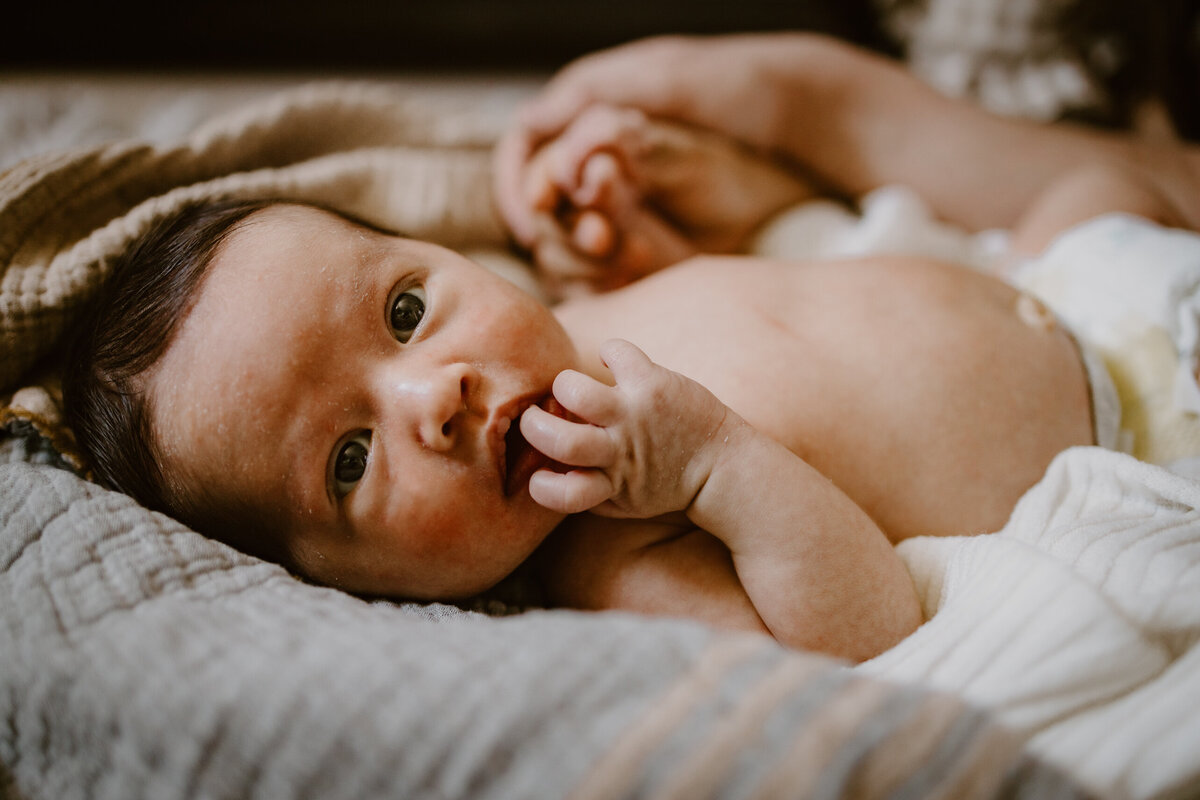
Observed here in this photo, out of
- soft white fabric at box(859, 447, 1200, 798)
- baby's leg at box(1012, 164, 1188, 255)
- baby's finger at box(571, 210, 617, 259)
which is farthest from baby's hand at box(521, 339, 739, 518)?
baby's leg at box(1012, 164, 1188, 255)

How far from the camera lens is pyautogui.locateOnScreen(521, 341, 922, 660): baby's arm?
0.69 meters

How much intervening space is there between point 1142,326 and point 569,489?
777mm

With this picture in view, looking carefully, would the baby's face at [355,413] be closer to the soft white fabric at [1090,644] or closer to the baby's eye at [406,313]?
the baby's eye at [406,313]

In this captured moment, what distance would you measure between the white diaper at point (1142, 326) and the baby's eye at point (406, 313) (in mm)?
801

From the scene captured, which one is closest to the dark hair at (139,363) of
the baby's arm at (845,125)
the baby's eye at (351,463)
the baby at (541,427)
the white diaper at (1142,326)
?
the baby at (541,427)

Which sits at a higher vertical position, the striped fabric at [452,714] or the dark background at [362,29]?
the dark background at [362,29]

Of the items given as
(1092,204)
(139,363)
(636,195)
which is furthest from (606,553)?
(1092,204)

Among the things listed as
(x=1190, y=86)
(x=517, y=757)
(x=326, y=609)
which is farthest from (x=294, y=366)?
(x=1190, y=86)

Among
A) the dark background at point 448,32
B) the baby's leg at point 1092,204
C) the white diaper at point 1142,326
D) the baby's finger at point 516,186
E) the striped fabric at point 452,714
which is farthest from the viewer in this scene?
the dark background at point 448,32

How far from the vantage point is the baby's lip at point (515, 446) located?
70cm

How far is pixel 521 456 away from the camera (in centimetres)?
73

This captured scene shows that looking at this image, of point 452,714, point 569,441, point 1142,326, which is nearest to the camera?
point 452,714

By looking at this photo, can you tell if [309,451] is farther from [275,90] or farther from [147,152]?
[275,90]

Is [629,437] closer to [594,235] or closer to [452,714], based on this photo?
[452,714]
